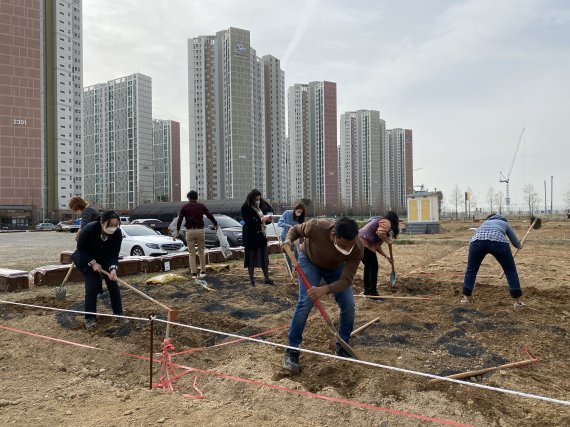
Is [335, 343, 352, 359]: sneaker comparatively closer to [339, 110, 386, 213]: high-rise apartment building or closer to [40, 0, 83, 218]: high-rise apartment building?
[40, 0, 83, 218]: high-rise apartment building

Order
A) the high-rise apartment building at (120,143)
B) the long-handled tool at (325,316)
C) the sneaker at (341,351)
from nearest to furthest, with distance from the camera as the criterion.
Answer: the long-handled tool at (325,316), the sneaker at (341,351), the high-rise apartment building at (120,143)

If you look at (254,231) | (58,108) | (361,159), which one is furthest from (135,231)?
(361,159)

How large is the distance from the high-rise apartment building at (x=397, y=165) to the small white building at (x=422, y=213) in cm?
5883

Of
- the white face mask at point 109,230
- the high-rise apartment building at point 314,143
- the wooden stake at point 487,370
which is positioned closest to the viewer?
the wooden stake at point 487,370

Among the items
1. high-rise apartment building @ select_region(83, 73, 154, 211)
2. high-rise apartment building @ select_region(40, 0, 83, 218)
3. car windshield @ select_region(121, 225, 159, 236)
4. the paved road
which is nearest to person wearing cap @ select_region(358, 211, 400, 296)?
car windshield @ select_region(121, 225, 159, 236)

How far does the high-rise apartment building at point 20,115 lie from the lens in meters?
55.2

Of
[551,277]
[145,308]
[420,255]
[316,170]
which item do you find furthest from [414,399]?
[316,170]

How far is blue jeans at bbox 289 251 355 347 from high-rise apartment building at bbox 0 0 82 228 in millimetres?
60835

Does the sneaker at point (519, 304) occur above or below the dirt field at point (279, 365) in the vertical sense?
above

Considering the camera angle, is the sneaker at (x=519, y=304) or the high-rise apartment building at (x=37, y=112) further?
the high-rise apartment building at (x=37, y=112)

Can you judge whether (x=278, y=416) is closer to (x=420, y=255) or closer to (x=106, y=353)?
(x=106, y=353)

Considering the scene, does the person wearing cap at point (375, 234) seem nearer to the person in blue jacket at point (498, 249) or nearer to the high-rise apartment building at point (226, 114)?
the person in blue jacket at point (498, 249)

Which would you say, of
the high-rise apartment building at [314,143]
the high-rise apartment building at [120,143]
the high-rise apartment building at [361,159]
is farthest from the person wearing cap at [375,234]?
the high-rise apartment building at [120,143]

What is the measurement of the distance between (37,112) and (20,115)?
6.85 feet
